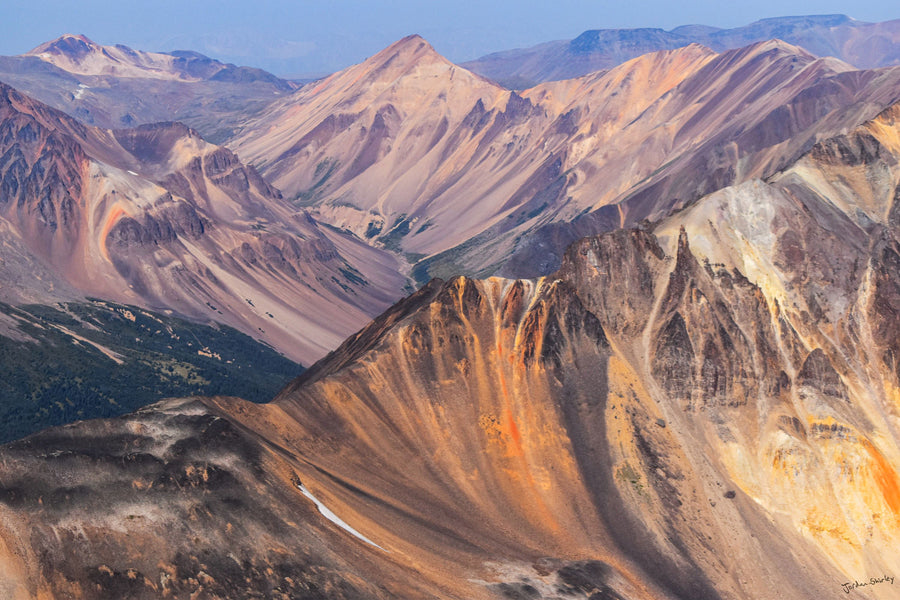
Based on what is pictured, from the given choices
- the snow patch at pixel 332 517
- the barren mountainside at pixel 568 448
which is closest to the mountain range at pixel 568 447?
the barren mountainside at pixel 568 448

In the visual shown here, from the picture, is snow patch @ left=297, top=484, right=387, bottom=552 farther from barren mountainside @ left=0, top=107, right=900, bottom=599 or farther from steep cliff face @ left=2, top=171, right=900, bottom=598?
barren mountainside @ left=0, top=107, right=900, bottom=599

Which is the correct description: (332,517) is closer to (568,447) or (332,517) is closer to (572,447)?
(568,447)

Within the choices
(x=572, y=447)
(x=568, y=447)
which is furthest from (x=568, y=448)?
(x=572, y=447)

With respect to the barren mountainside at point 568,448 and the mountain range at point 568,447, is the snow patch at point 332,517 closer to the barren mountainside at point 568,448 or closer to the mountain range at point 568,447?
the barren mountainside at point 568,448

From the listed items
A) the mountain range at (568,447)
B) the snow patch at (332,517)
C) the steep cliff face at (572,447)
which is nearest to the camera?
the mountain range at (568,447)

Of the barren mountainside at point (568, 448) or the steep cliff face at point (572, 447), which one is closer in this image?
the barren mountainside at point (568, 448)

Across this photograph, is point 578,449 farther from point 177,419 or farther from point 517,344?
point 177,419

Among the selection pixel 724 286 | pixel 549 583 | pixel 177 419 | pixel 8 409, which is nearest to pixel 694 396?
pixel 724 286
